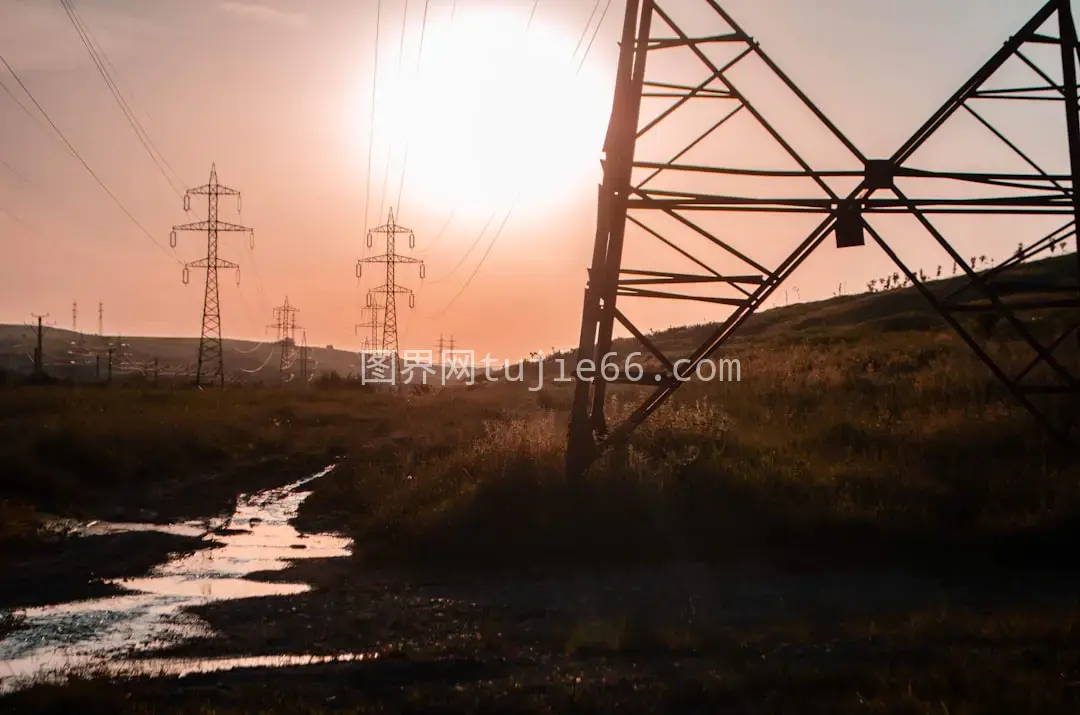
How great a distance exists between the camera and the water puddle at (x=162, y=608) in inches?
311

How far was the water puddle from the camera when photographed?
7.89 meters

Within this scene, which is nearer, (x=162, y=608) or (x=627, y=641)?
(x=627, y=641)

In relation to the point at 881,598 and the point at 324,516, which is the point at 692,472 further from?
the point at 324,516

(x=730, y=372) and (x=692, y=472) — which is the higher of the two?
(x=730, y=372)

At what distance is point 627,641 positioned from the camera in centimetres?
818

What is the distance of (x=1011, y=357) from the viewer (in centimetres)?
2103

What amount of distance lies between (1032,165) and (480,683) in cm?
1093

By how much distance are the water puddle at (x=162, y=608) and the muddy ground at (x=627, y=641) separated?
0.33 m

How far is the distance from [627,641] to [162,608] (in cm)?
489

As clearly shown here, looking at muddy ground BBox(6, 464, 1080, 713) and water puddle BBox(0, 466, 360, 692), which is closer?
muddy ground BBox(6, 464, 1080, 713)

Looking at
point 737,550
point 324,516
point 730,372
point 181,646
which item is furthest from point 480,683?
point 730,372

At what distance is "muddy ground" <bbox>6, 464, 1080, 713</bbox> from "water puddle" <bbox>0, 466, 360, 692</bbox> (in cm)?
33

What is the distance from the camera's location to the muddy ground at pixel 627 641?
6.50 m

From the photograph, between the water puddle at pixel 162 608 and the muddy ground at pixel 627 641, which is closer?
the muddy ground at pixel 627 641
